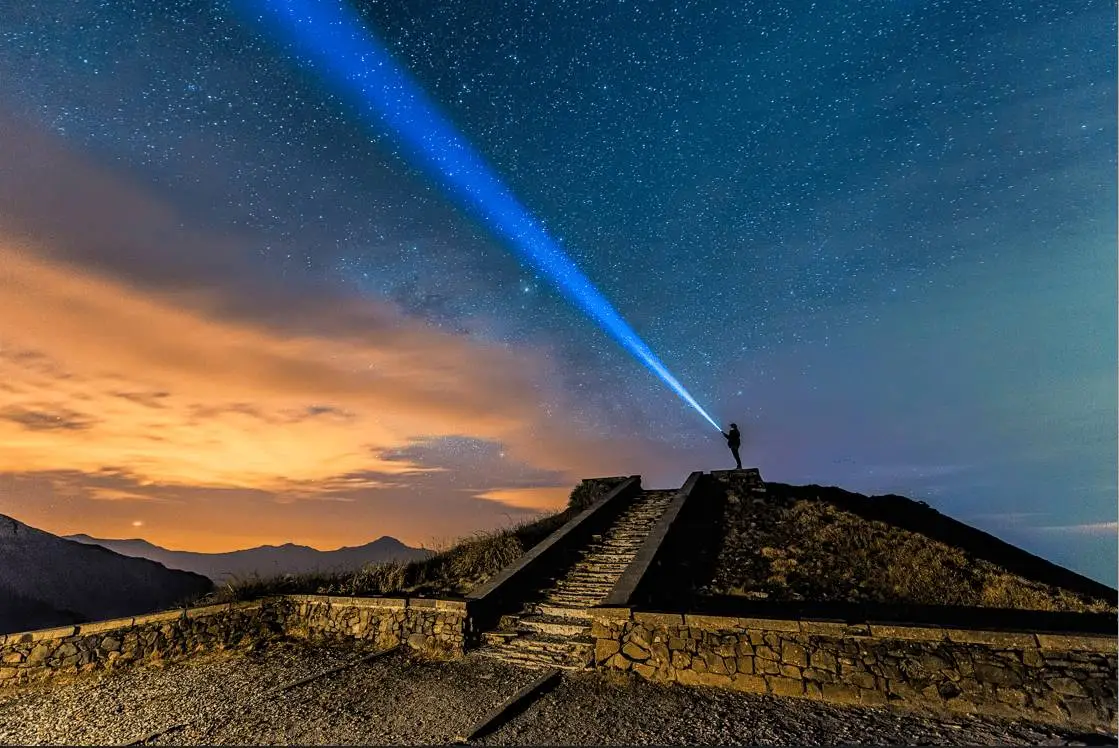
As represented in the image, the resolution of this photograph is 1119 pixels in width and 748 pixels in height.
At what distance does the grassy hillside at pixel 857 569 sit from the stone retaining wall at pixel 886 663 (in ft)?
9.33

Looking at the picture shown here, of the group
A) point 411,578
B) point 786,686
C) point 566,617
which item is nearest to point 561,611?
point 566,617

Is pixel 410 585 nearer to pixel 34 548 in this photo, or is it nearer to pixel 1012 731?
pixel 1012 731

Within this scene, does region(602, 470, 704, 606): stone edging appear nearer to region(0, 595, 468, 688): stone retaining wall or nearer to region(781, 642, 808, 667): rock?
region(781, 642, 808, 667): rock

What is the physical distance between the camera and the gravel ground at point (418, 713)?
5066 millimetres

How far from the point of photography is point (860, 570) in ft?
32.0

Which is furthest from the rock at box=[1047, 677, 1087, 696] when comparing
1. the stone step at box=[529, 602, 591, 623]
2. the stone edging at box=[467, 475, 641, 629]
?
the stone edging at box=[467, 475, 641, 629]

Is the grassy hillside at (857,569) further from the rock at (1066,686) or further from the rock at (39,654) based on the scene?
the rock at (39,654)

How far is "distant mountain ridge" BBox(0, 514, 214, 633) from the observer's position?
1110 inches

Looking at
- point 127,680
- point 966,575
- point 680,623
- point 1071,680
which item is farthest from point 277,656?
point 966,575

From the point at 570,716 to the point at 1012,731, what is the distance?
452 cm

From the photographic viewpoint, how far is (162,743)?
5.61 metres

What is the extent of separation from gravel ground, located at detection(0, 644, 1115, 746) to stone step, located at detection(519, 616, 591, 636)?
41.9 inches

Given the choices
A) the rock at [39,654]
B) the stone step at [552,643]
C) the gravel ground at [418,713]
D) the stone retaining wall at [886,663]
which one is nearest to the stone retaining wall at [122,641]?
the rock at [39,654]

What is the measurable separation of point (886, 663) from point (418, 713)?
560cm
